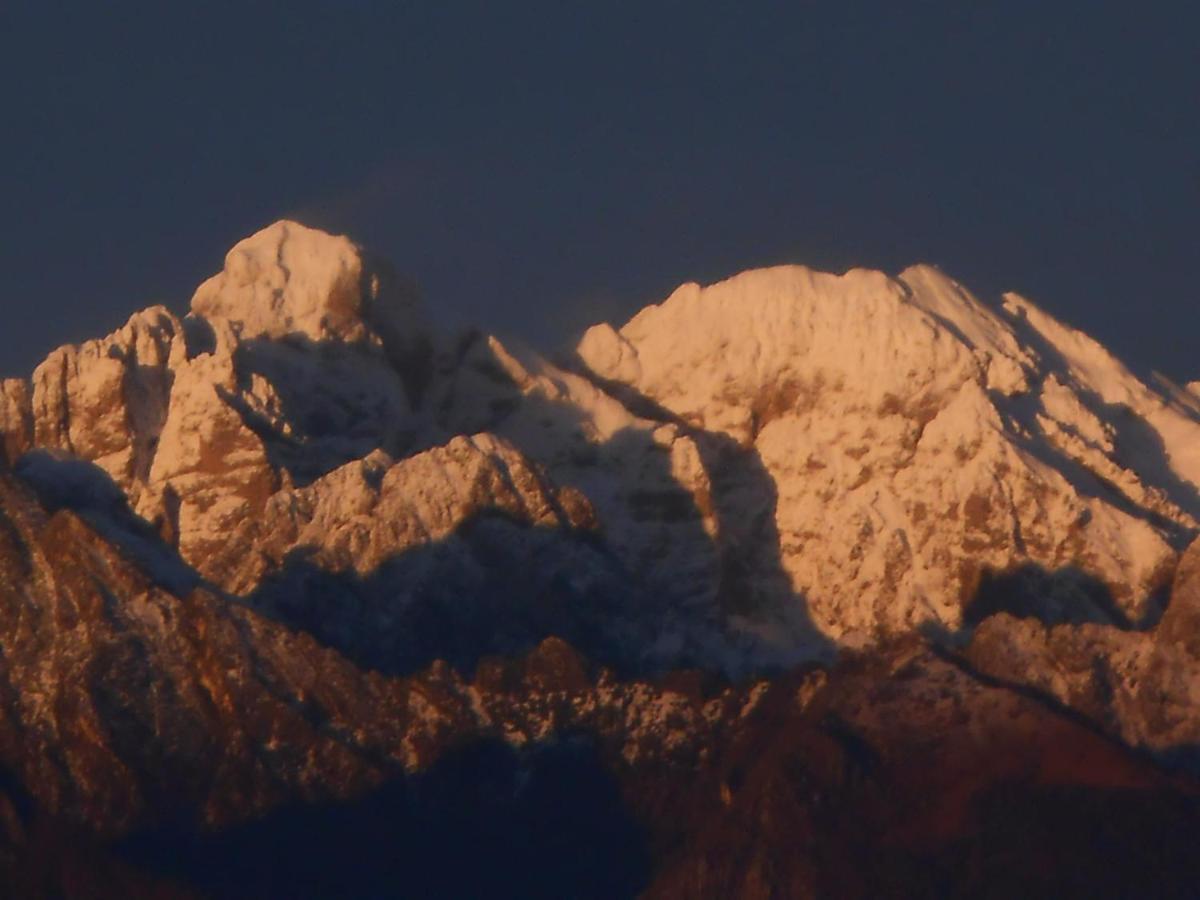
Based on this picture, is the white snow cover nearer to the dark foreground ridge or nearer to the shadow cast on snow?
the dark foreground ridge

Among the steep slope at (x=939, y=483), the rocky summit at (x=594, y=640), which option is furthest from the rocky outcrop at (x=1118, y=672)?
the steep slope at (x=939, y=483)

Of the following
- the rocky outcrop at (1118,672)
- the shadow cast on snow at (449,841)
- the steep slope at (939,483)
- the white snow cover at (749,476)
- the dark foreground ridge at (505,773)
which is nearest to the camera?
the dark foreground ridge at (505,773)

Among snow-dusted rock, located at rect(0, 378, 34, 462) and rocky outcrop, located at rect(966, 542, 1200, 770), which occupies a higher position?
snow-dusted rock, located at rect(0, 378, 34, 462)

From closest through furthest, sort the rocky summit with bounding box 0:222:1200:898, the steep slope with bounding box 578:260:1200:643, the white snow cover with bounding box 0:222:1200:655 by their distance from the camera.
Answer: the rocky summit with bounding box 0:222:1200:898, the white snow cover with bounding box 0:222:1200:655, the steep slope with bounding box 578:260:1200:643

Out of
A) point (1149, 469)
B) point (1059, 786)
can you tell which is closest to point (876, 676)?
point (1059, 786)

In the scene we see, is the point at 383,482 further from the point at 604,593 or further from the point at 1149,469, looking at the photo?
the point at 1149,469

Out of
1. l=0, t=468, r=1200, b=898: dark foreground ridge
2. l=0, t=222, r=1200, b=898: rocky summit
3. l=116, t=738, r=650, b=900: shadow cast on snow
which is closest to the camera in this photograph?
l=0, t=468, r=1200, b=898: dark foreground ridge

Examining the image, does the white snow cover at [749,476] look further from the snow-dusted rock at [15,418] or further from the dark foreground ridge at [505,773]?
the dark foreground ridge at [505,773]

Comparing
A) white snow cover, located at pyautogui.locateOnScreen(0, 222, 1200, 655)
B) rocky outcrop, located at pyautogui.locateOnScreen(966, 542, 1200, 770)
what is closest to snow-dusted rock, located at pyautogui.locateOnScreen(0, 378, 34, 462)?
white snow cover, located at pyautogui.locateOnScreen(0, 222, 1200, 655)

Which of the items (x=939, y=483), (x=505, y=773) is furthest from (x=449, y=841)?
(x=939, y=483)
